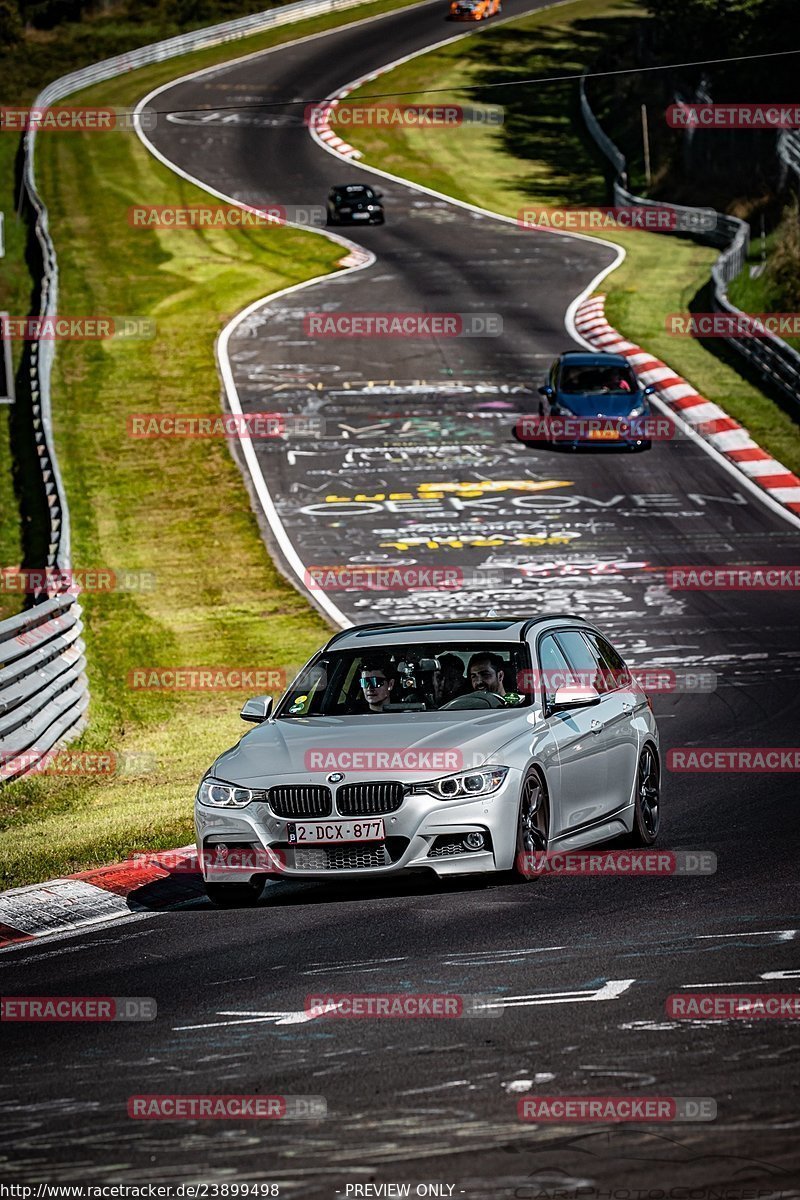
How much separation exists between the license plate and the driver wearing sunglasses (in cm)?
135

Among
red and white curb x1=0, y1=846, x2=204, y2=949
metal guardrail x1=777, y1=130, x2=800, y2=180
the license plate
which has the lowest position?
metal guardrail x1=777, y1=130, x2=800, y2=180

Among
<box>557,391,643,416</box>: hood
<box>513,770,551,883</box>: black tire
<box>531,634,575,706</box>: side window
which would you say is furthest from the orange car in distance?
<box>513,770,551,883</box>: black tire

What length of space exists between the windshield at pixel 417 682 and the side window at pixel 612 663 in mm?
1234

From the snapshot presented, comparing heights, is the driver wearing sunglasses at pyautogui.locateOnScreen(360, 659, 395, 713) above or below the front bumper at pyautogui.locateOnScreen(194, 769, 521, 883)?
above

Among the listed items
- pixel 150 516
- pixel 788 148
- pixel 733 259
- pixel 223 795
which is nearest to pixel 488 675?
pixel 223 795

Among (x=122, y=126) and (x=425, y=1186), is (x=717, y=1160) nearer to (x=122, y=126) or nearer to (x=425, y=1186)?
(x=425, y=1186)

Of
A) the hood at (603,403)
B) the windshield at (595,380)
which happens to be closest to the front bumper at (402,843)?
the hood at (603,403)

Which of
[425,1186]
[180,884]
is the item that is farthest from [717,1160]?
[180,884]

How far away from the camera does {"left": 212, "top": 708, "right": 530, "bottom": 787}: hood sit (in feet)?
33.1

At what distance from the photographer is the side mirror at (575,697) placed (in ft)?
35.8

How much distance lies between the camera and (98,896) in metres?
10.8

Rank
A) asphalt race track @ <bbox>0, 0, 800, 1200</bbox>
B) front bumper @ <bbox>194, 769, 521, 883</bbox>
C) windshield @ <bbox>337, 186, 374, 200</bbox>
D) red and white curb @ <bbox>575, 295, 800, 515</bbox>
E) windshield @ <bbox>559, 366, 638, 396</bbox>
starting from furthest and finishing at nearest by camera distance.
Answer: windshield @ <bbox>337, 186, 374, 200</bbox> → windshield @ <bbox>559, 366, 638, 396</bbox> → red and white curb @ <bbox>575, 295, 800, 515</bbox> → front bumper @ <bbox>194, 769, 521, 883</bbox> → asphalt race track @ <bbox>0, 0, 800, 1200</bbox>

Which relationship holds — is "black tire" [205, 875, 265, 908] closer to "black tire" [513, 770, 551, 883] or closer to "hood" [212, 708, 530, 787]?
"hood" [212, 708, 530, 787]

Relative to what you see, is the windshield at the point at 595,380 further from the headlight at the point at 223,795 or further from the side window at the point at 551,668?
the headlight at the point at 223,795
